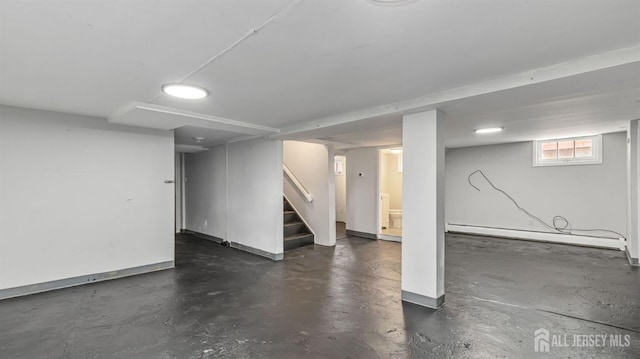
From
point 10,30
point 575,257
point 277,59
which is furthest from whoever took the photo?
point 575,257

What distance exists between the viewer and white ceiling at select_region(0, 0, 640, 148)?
1363 mm

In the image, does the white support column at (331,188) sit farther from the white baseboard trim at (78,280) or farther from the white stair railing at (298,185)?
the white baseboard trim at (78,280)

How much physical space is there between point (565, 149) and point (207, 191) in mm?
7632

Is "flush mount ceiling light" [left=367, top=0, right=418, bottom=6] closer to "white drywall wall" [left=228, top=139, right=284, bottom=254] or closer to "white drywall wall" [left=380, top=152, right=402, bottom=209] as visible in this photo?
"white drywall wall" [left=228, top=139, right=284, bottom=254]

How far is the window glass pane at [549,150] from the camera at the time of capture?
6016mm

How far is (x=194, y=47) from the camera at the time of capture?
174cm

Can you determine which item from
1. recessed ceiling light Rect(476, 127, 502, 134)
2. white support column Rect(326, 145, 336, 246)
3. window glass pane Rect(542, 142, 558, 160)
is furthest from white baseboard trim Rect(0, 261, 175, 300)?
window glass pane Rect(542, 142, 558, 160)

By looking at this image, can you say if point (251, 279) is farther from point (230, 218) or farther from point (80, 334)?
point (230, 218)

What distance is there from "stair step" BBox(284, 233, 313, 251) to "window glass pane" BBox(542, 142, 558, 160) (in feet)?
17.2

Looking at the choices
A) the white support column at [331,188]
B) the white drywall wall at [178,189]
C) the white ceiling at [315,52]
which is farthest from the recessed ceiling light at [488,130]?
the white drywall wall at [178,189]

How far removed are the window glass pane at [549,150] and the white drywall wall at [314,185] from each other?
4.54 meters

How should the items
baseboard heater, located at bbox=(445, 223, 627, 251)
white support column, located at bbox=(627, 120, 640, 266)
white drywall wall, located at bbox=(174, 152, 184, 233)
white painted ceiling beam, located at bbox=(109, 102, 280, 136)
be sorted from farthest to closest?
white drywall wall, located at bbox=(174, 152, 184, 233) < baseboard heater, located at bbox=(445, 223, 627, 251) < white support column, located at bbox=(627, 120, 640, 266) < white painted ceiling beam, located at bbox=(109, 102, 280, 136)

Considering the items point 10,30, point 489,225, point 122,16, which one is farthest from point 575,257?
point 10,30

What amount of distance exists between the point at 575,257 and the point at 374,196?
142 inches
